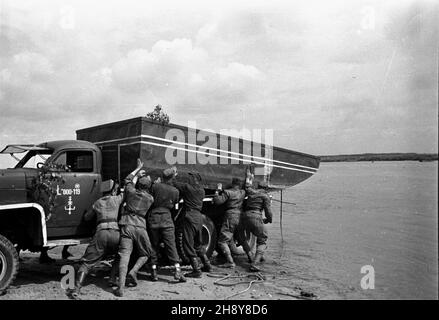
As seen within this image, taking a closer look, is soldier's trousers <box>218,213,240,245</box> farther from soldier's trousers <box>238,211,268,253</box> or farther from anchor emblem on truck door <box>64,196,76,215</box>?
anchor emblem on truck door <box>64,196,76,215</box>

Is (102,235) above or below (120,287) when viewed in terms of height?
above

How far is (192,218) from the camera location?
7.66 m

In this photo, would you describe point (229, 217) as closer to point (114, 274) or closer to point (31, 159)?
point (114, 274)

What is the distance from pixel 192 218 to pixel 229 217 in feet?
4.08

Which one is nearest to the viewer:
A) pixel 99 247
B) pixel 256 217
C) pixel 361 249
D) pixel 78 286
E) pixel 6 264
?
pixel 6 264

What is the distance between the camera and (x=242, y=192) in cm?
884

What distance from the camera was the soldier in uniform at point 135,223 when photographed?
22.0 ft

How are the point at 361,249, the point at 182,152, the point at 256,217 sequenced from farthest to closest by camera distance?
1. the point at 361,249
2. the point at 256,217
3. the point at 182,152

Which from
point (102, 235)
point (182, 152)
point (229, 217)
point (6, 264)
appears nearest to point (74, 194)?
point (102, 235)

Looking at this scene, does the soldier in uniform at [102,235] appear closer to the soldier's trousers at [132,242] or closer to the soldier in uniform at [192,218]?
the soldier's trousers at [132,242]

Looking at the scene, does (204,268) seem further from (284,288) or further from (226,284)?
(284,288)

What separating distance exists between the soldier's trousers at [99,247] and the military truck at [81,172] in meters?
0.40
